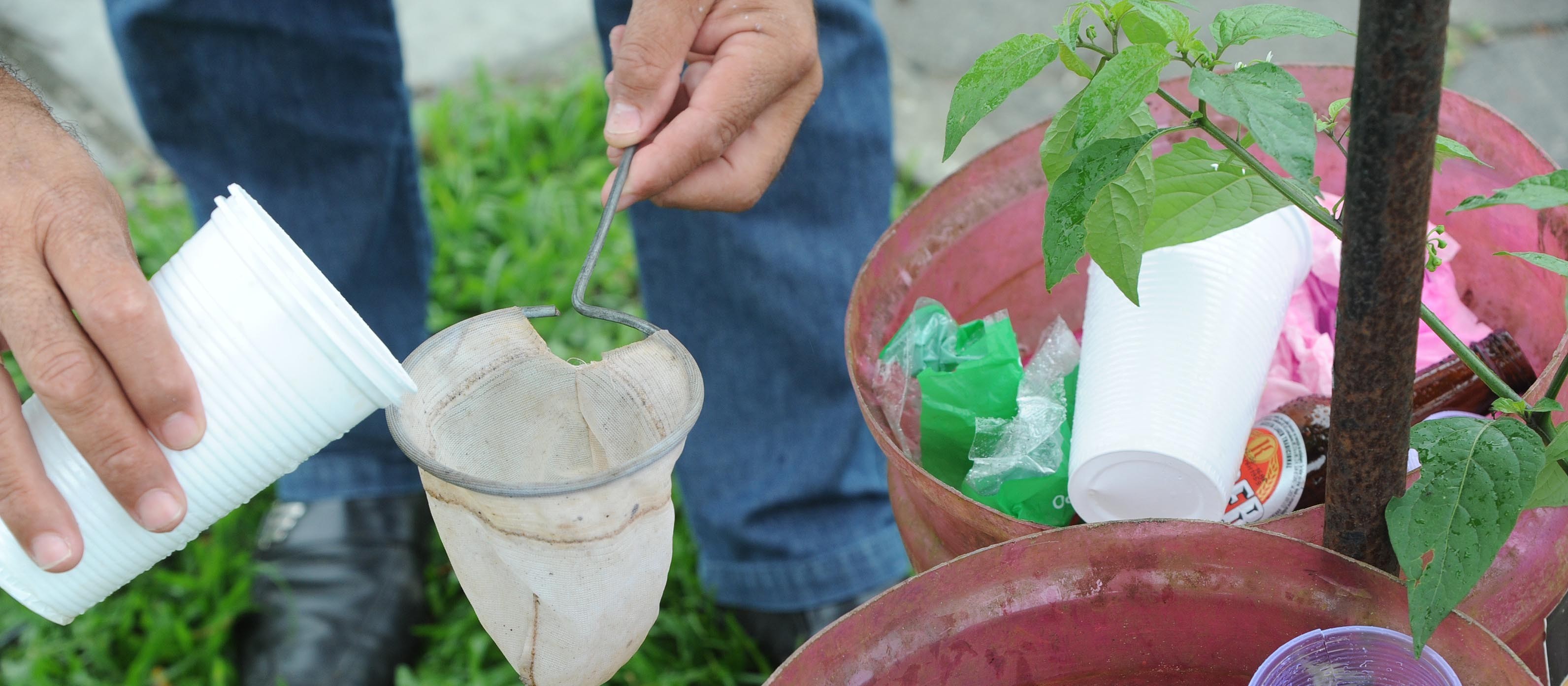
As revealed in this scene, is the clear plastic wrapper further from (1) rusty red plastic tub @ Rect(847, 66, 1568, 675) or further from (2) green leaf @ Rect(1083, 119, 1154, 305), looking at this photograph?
(2) green leaf @ Rect(1083, 119, 1154, 305)

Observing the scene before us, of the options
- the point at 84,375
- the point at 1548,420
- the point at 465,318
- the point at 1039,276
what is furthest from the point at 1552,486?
the point at 465,318

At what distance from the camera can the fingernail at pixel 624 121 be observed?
122 centimetres

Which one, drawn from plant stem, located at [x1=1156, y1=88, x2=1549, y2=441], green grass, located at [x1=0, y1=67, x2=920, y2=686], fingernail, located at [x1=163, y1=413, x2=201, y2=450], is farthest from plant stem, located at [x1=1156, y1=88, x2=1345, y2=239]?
green grass, located at [x1=0, y1=67, x2=920, y2=686]

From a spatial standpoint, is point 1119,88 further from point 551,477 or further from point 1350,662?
point 551,477

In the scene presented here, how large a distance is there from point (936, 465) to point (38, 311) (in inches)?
29.6

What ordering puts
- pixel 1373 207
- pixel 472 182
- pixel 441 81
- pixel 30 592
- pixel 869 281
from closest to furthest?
pixel 1373 207 → pixel 30 592 → pixel 869 281 → pixel 472 182 → pixel 441 81

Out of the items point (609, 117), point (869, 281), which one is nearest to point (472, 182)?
point (609, 117)

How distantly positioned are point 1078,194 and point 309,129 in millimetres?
1626

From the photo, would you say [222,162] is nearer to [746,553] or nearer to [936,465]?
[746,553]

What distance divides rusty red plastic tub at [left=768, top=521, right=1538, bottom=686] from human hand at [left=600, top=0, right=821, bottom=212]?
55 cm

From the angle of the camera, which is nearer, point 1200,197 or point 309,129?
point 1200,197

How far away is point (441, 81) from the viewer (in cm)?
345

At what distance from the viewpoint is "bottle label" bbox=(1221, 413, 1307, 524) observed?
3.27ft

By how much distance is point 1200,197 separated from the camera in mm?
804
